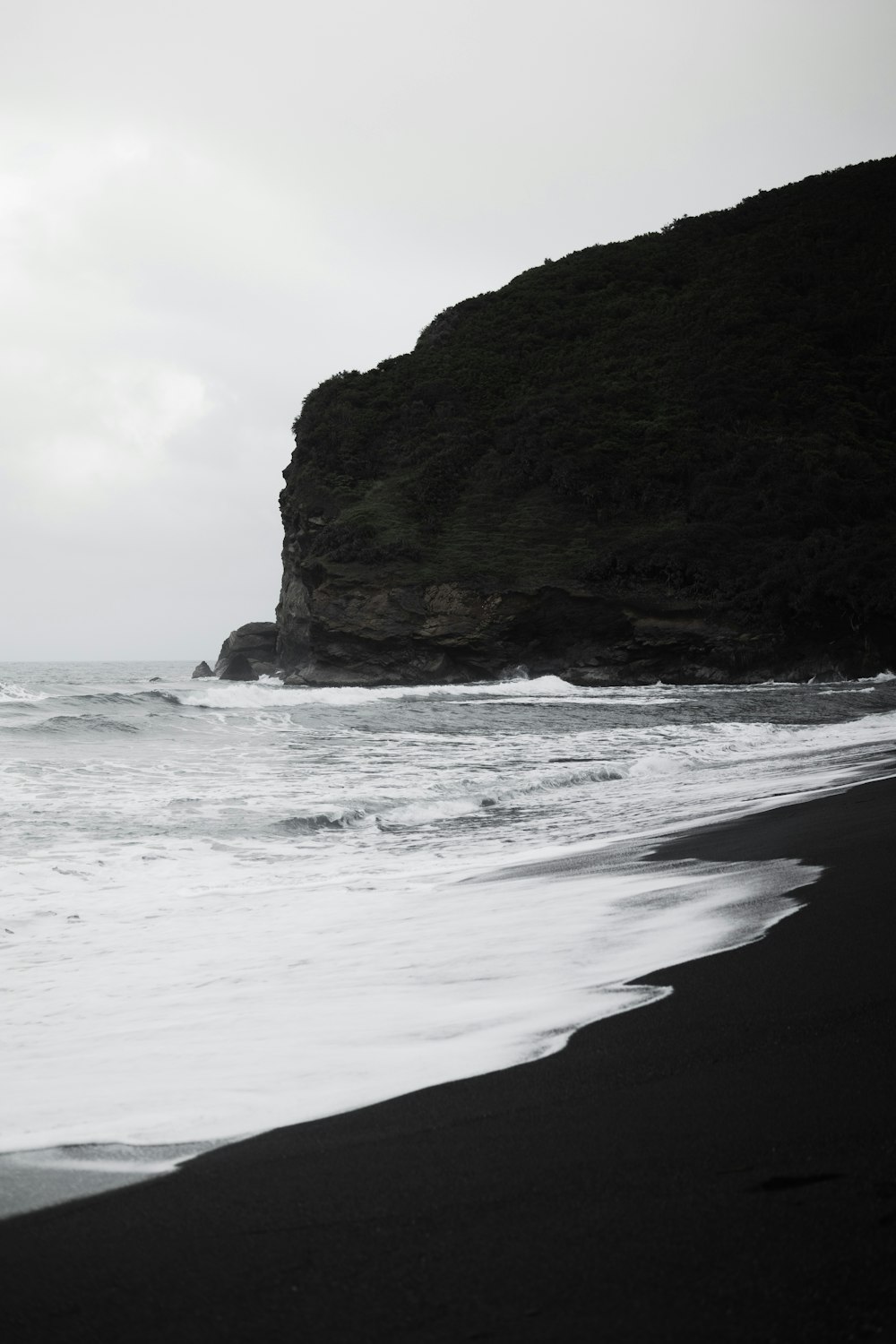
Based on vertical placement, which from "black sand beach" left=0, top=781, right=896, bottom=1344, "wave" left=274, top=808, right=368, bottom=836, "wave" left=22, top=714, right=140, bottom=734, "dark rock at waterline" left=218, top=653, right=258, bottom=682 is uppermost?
"dark rock at waterline" left=218, top=653, right=258, bottom=682

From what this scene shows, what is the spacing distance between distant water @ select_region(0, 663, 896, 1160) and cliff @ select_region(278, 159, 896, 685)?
2264 cm

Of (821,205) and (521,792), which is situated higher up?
(821,205)

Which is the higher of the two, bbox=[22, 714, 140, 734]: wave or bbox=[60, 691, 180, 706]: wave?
bbox=[60, 691, 180, 706]: wave

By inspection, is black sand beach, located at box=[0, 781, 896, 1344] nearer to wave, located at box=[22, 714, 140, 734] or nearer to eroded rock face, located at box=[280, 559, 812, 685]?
wave, located at box=[22, 714, 140, 734]

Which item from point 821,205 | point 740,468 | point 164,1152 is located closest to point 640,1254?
point 164,1152

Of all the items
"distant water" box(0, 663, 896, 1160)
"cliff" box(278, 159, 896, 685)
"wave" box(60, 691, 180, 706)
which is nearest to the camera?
"distant water" box(0, 663, 896, 1160)

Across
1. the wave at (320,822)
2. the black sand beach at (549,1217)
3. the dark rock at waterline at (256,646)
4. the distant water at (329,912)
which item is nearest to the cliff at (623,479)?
the dark rock at waterline at (256,646)

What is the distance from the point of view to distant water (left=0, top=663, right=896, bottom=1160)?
261 cm

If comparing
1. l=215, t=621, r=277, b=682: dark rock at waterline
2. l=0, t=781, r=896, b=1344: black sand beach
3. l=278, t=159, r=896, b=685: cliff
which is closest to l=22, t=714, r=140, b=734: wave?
l=0, t=781, r=896, b=1344: black sand beach

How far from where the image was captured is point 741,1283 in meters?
1.27

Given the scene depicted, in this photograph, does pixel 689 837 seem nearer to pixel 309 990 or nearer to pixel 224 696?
pixel 309 990

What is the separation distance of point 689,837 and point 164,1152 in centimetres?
470

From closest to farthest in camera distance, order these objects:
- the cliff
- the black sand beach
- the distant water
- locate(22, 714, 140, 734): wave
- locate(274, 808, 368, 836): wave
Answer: the black sand beach
the distant water
locate(274, 808, 368, 836): wave
locate(22, 714, 140, 734): wave
the cliff

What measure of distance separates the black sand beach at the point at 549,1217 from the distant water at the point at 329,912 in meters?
0.37
